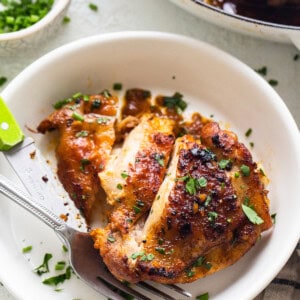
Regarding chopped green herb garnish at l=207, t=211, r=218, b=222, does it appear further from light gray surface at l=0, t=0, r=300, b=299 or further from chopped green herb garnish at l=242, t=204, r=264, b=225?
light gray surface at l=0, t=0, r=300, b=299

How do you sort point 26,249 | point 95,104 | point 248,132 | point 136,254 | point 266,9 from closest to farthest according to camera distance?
point 136,254 < point 26,249 < point 95,104 < point 248,132 < point 266,9

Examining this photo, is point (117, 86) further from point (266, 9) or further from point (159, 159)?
point (266, 9)

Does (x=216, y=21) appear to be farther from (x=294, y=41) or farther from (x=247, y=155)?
(x=247, y=155)

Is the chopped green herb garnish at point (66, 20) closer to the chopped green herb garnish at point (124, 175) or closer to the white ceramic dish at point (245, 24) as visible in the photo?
the white ceramic dish at point (245, 24)

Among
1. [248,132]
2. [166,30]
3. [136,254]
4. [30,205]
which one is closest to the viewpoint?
[136,254]

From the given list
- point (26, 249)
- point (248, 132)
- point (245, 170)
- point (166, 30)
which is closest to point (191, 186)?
point (245, 170)
